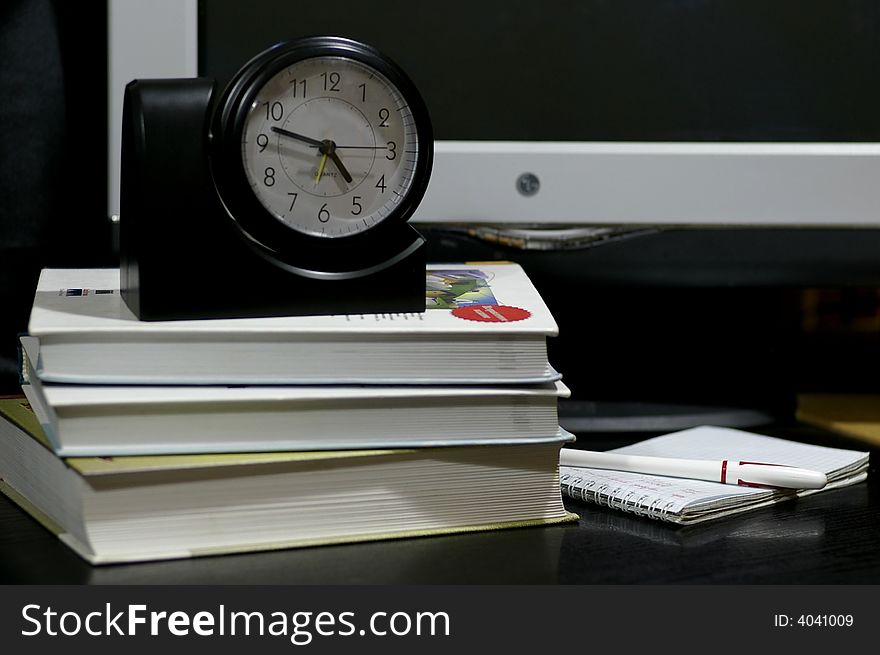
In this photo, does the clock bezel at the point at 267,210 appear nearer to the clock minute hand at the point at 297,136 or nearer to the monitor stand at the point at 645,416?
the clock minute hand at the point at 297,136

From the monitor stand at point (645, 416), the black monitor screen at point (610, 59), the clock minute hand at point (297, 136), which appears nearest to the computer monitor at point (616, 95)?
the black monitor screen at point (610, 59)

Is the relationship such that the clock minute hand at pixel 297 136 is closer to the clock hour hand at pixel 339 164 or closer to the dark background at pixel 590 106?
the clock hour hand at pixel 339 164

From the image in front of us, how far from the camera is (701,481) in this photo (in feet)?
2.38

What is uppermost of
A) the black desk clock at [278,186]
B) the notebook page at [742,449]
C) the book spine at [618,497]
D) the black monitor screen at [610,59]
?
the black monitor screen at [610,59]

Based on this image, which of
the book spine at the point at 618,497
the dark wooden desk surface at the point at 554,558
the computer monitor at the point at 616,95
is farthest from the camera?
the computer monitor at the point at 616,95

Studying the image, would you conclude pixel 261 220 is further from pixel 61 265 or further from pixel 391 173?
pixel 61 265

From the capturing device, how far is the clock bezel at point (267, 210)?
64 cm

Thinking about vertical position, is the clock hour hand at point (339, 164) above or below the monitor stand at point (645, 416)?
above

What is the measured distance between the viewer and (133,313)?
0.65 meters

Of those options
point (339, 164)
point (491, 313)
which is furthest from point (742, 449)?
point (339, 164)

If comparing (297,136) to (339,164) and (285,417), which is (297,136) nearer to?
(339,164)

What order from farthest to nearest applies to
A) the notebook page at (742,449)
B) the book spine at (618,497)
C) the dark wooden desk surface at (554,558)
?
the notebook page at (742,449) → the book spine at (618,497) → the dark wooden desk surface at (554,558)

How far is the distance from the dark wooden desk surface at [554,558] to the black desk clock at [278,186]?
0.14 metres

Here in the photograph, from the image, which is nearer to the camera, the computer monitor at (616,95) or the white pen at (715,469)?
the white pen at (715,469)
